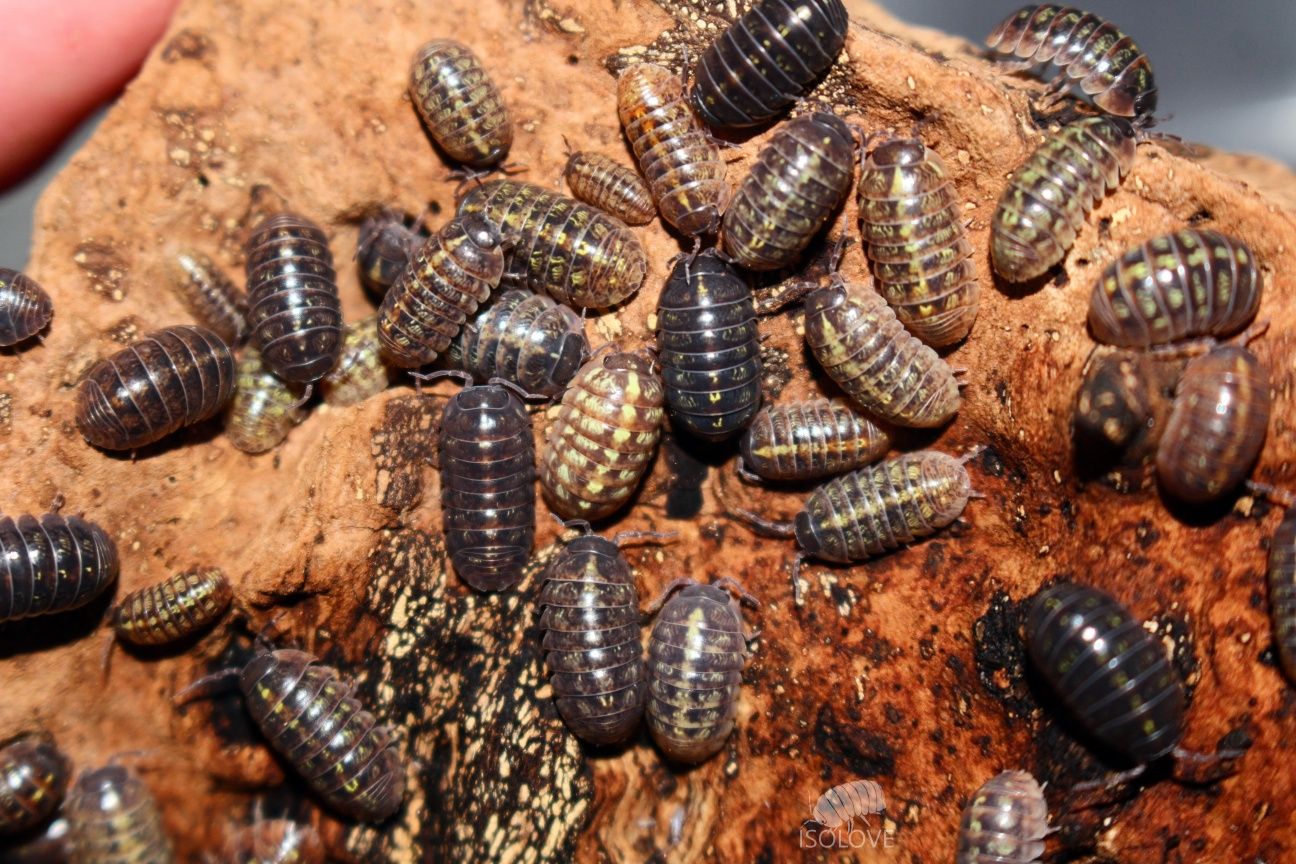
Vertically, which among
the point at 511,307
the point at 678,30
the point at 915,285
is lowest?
the point at 511,307

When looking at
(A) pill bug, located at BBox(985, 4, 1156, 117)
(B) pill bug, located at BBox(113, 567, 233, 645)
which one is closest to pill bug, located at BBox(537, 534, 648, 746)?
(B) pill bug, located at BBox(113, 567, 233, 645)

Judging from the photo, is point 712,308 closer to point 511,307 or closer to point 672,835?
point 511,307

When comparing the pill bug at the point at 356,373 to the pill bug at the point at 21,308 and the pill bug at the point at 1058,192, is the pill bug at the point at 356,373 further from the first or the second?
the pill bug at the point at 1058,192

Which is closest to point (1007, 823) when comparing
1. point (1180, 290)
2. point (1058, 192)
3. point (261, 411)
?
point (1180, 290)

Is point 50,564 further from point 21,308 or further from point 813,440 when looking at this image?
point 813,440

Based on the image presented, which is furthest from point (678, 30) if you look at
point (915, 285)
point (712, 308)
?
point (915, 285)
